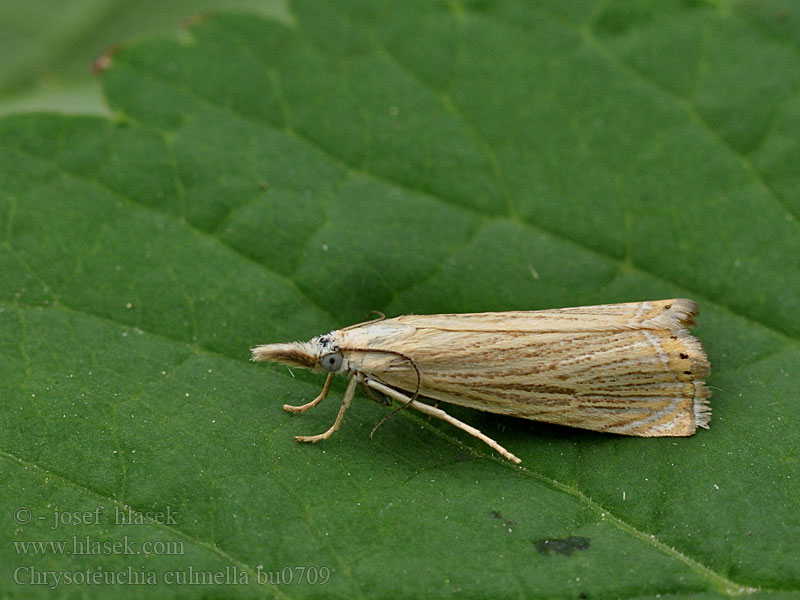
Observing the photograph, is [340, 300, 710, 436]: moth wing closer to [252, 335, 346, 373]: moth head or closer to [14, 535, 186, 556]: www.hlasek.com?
[252, 335, 346, 373]: moth head

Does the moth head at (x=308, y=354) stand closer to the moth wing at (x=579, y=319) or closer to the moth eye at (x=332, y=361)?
the moth eye at (x=332, y=361)

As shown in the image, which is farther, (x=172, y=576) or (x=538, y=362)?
(x=538, y=362)

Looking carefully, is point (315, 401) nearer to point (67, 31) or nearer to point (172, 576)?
point (172, 576)

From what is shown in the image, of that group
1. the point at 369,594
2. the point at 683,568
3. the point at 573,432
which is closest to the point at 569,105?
the point at 573,432

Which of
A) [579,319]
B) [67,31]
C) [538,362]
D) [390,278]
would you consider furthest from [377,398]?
[67,31]

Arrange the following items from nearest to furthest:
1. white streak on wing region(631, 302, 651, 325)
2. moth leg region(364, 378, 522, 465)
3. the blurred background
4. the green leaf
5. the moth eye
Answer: the green leaf → moth leg region(364, 378, 522, 465) → the moth eye → white streak on wing region(631, 302, 651, 325) → the blurred background

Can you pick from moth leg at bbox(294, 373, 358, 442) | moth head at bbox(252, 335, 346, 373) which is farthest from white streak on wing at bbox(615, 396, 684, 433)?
moth head at bbox(252, 335, 346, 373)
